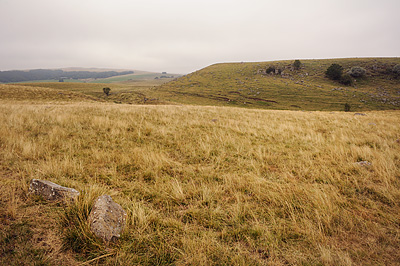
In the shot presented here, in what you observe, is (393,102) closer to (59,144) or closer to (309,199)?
(309,199)

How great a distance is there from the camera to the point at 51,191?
2.61 m

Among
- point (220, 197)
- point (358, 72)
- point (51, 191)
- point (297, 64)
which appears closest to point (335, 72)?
point (358, 72)

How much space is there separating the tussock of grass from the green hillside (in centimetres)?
5979

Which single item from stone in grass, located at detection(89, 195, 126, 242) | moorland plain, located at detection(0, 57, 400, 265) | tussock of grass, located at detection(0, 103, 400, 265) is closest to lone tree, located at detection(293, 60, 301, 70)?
tussock of grass, located at detection(0, 103, 400, 265)

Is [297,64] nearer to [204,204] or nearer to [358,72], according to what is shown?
[358,72]

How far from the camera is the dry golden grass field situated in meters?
1.92

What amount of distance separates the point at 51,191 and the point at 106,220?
1.34 meters

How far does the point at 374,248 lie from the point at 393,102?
91060 mm

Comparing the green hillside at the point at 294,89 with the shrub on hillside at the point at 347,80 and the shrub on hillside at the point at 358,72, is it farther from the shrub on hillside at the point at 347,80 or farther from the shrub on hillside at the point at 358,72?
the shrub on hillside at the point at 358,72

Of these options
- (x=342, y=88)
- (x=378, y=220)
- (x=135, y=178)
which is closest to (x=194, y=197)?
(x=135, y=178)

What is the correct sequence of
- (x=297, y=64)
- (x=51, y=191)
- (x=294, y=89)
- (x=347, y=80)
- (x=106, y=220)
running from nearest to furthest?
(x=106, y=220)
(x=51, y=191)
(x=294, y=89)
(x=347, y=80)
(x=297, y=64)

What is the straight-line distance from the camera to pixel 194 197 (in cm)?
314

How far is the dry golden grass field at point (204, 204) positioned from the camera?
1.92 meters

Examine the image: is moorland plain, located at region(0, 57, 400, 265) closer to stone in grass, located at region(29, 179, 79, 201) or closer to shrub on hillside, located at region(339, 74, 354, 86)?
stone in grass, located at region(29, 179, 79, 201)
